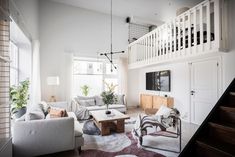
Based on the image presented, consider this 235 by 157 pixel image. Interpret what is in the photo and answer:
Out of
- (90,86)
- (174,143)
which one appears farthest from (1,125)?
(90,86)

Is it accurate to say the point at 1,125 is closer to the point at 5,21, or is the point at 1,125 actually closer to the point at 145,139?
the point at 5,21

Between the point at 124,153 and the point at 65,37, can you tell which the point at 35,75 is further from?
the point at 124,153

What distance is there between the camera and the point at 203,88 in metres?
4.41

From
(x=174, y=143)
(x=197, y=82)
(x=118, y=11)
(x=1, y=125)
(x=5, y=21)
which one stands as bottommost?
(x=174, y=143)

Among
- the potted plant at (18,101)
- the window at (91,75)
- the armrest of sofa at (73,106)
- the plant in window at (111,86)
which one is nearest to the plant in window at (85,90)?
the window at (91,75)

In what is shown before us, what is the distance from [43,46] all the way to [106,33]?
2713 mm

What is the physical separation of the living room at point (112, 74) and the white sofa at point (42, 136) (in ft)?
0.05

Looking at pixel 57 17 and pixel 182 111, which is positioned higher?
pixel 57 17

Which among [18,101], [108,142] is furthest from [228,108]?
[18,101]

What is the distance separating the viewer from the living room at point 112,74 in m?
2.53

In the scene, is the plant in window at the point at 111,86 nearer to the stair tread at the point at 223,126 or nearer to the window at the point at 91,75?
the window at the point at 91,75

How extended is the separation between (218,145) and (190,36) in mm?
2584

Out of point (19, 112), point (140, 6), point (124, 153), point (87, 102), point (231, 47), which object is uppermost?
point (140, 6)

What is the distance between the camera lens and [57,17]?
5824 mm
